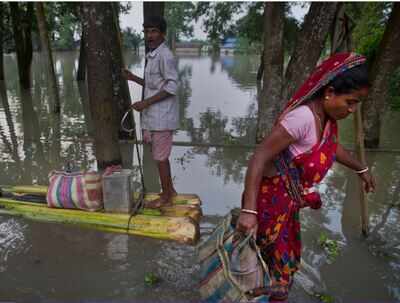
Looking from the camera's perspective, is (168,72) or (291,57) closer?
(168,72)

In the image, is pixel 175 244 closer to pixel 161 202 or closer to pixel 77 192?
pixel 161 202

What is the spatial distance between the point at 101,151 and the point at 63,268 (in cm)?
157

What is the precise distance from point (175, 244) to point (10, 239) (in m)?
1.47

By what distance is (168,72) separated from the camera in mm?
2791

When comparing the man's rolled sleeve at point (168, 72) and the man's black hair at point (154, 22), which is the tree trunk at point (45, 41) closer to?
the man's black hair at point (154, 22)

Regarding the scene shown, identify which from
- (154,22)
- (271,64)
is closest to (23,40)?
(271,64)

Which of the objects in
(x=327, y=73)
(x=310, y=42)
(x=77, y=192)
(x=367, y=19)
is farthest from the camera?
(x=367, y=19)

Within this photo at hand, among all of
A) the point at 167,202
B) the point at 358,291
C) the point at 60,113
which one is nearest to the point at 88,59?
the point at 167,202

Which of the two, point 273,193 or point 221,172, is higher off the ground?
point 273,193

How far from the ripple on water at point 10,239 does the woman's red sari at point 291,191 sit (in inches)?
84.4

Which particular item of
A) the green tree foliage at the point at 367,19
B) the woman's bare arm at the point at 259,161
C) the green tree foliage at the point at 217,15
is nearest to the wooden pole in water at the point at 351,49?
the woman's bare arm at the point at 259,161

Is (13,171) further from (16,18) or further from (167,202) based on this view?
(16,18)

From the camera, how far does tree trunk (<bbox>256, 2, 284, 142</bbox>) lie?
5152 millimetres

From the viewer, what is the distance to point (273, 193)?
5.65 feet
